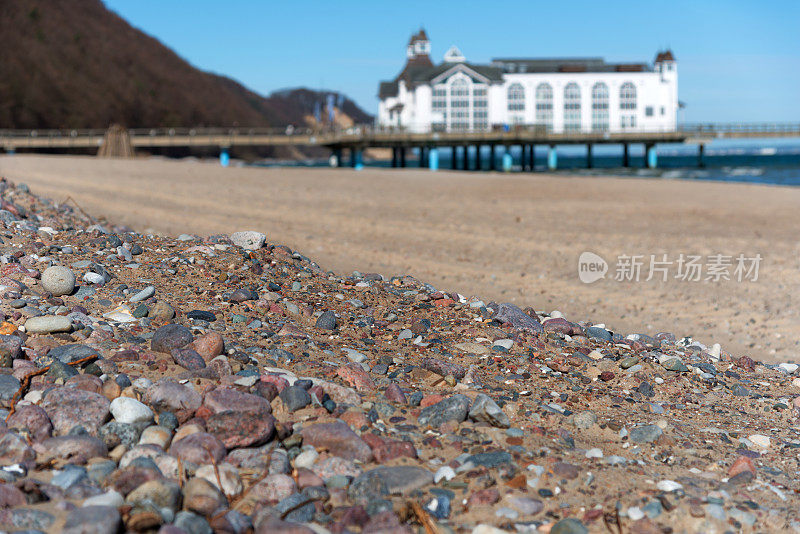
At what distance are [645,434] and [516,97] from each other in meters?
58.8

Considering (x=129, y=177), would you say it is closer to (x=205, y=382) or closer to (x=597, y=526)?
(x=205, y=382)

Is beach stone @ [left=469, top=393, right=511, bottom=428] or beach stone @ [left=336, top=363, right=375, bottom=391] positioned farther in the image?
beach stone @ [left=336, top=363, right=375, bottom=391]

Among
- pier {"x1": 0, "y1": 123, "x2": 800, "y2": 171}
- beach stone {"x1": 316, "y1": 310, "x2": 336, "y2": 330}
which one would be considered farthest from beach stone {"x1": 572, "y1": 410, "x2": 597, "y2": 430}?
pier {"x1": 0, "y1": 123, "x2": 800, "y2": 171}

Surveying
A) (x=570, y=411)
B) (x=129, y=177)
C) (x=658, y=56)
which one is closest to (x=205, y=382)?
(x=570, y=411)

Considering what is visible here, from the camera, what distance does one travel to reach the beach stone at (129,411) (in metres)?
3.31

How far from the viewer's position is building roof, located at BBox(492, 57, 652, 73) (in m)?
60.8

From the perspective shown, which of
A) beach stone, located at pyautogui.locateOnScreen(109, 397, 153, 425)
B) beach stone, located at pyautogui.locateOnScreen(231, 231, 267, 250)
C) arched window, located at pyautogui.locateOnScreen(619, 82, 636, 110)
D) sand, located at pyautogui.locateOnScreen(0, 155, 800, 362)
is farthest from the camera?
arched window, located at pyautogui.locateOnScreen(619, 82, 636, 110)

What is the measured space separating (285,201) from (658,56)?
190 feet

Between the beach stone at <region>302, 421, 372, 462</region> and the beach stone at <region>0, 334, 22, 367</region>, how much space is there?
1.76 metres

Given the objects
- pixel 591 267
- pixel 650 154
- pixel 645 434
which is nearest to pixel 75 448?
pixel 645 434

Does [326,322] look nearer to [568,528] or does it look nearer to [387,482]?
[387,482]

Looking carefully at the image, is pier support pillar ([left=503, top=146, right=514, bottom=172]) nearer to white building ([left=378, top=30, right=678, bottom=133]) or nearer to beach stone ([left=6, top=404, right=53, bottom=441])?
white building ([left=378, top=30, right=678, bottom=133])

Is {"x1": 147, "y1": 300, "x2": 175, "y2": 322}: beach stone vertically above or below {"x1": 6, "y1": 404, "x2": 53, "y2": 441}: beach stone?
above

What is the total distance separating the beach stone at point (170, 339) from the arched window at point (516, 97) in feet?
191
